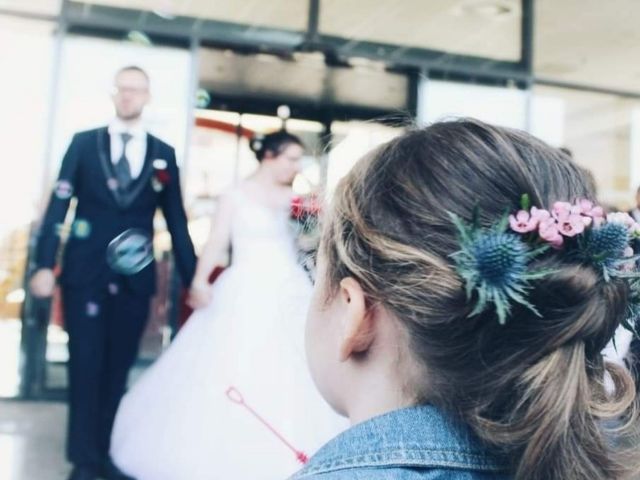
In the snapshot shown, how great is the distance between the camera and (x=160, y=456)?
319cm

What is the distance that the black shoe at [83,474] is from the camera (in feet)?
11.1

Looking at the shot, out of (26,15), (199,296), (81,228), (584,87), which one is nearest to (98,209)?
(81,228)

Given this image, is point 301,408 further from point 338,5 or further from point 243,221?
point 338,5

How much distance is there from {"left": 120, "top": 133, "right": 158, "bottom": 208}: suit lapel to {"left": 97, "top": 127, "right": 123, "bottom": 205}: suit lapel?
25 millimetres

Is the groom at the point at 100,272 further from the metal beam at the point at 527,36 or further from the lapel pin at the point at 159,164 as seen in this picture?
the metal beam at the point at 527,36

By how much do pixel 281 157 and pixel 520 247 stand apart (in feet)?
10.8

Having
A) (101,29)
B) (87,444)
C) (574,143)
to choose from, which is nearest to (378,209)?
(87,444)

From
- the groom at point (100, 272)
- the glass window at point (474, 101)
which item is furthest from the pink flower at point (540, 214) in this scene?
the glass window at point (474, 101)

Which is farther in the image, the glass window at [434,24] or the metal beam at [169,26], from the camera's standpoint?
the glass window at [434,24]

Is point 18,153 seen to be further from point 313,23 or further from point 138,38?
point 313,23

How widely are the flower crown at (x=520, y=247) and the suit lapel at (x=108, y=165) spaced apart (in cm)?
292

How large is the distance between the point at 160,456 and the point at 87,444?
404mm

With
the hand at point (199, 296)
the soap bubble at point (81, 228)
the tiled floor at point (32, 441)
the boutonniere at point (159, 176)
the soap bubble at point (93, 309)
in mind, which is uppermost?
the boutonniere at point (159, 176)

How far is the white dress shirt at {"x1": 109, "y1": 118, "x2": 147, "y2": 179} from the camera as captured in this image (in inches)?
143
